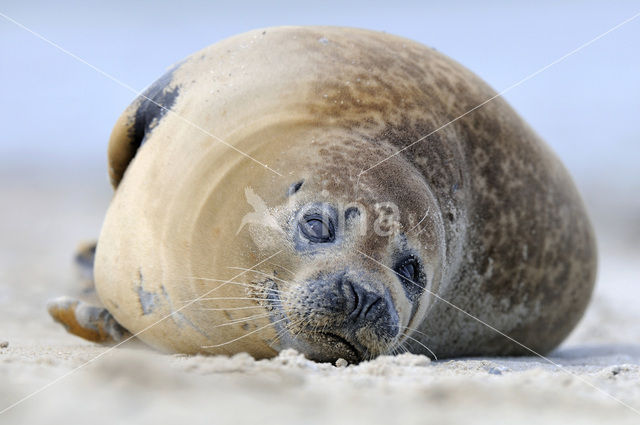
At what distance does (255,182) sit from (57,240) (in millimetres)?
8122

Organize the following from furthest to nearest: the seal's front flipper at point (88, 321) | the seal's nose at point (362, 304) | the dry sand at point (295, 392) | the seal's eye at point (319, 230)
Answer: the seal's front flipper at point (88, 321)
the seal's eye at point (319, 230)
the seal's nose at point (362, 304)
the dry sand at point (295, 392)

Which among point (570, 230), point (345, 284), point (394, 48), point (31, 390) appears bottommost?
point (31, 390)

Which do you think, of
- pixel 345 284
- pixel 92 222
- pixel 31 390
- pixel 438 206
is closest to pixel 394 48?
pixel 438 206

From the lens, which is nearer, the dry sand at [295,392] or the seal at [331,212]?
the dry sand at [295,392]

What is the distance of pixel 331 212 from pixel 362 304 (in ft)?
1.24

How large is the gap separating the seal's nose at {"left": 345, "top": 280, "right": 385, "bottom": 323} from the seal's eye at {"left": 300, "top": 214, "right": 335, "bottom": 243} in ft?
0.70

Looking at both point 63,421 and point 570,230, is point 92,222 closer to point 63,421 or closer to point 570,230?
point 570,230

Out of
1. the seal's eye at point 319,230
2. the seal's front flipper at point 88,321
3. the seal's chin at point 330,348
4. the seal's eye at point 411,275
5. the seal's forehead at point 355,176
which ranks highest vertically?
the seal's forehead at point 355,176

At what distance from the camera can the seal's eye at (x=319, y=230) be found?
2830mm

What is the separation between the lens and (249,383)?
1.91 metres

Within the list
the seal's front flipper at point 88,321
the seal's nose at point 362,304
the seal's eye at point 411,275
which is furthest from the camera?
the seal's front flipper at point 88,321

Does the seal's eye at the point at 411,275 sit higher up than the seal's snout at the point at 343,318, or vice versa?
the seal's eye at the point at 411,275

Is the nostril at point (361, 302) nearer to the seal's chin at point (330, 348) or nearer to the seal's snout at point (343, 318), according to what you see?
the seal's snout at point (343, 318)

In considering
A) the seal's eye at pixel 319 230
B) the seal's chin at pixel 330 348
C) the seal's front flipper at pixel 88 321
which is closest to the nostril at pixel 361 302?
the seal's chin at pixel 330 348
